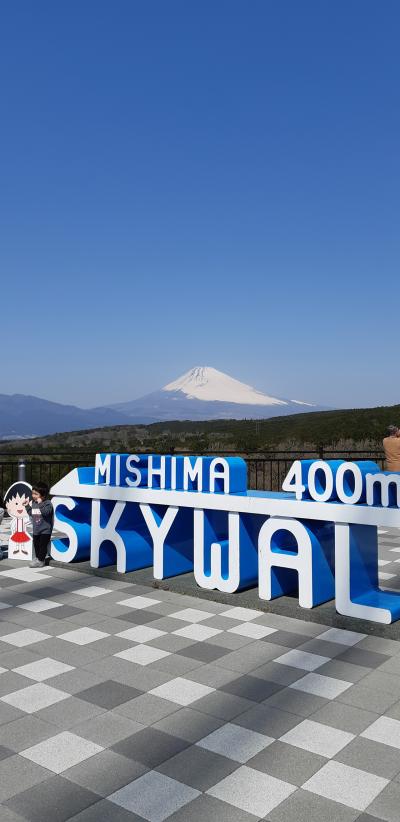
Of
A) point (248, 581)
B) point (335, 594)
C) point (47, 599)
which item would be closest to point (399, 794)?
point (335, 594)

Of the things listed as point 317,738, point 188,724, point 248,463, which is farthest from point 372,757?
point 248,463

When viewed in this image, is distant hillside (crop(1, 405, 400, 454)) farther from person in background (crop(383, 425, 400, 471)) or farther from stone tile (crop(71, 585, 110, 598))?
stone tile (crop(71, 585, 110, 598))

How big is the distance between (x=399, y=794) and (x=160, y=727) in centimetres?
149

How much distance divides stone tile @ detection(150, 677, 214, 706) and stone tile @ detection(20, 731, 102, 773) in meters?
0.79

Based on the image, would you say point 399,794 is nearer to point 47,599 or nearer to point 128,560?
point 47,599

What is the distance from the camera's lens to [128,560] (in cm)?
816

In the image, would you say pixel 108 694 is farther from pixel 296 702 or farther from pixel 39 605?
pixel 39 605

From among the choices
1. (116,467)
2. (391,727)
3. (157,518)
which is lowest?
(391,727)

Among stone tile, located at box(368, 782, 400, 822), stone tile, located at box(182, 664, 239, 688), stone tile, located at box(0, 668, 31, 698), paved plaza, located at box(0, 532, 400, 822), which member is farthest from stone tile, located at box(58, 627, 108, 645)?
stone tile, located at box(368, 782, 400, 822)

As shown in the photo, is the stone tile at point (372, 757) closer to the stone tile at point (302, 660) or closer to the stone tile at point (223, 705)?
the stone tile at point (223, 705)

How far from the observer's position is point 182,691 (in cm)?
457

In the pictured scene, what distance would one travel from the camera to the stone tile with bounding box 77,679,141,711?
14.4 feet

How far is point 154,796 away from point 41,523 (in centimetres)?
579

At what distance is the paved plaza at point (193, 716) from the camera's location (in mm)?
3215
